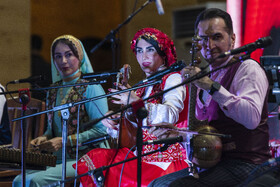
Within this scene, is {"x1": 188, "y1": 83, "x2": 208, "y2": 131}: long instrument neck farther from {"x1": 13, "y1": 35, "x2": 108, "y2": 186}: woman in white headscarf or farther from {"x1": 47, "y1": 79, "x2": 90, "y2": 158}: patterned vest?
{"x1": 47, "y1": 79, "x2": 90, "y2": 158}: patterned vest

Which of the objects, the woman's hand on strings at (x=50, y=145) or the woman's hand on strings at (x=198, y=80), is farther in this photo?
the woman's hand on strings at (x=50, y=145)

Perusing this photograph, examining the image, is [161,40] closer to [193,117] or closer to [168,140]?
[193,117]

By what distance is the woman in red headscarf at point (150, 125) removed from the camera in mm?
3191

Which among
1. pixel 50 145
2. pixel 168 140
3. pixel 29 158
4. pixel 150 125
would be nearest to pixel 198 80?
pixel 168 140

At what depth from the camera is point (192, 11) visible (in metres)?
7.51

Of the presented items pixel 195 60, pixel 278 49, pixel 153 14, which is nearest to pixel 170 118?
pixel 195 60

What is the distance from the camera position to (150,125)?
3.09 m

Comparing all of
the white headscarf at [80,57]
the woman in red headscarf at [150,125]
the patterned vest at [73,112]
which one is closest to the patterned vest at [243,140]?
the woman in red headscarf at [150,125]

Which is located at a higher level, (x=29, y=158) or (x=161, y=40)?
(x=161, y=40)

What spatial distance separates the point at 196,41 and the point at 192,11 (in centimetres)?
480

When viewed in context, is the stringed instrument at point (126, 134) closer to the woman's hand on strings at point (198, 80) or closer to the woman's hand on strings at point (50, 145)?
the woman's hand on strings at point (50, 145)

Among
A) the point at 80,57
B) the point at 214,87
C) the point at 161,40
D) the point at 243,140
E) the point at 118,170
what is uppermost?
the point at 161,40

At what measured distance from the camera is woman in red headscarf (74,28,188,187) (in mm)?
3191

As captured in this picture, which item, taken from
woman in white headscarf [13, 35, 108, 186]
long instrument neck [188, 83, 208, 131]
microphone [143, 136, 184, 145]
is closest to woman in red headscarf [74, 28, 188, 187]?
long instrument neck [188, 83, 208, 131]
